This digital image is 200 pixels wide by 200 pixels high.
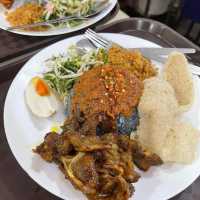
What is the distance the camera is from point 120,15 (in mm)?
1845

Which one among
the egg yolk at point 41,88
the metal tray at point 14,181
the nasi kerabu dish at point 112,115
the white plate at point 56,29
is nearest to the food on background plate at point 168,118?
the nasi kerabu dish at point 112,115

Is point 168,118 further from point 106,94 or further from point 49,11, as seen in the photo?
point 49,11

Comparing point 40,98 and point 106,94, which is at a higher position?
point 106,94

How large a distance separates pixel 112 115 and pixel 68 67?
0.38m

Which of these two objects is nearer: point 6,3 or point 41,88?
point 41,88

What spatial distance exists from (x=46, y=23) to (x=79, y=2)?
0.75 ft

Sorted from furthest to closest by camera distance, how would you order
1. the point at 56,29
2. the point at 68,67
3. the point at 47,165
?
the point at 56,29, the point at 68,67, the point at 47,165

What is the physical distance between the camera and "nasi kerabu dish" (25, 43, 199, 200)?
1.00 metres

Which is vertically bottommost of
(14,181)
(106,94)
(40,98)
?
(14,181)

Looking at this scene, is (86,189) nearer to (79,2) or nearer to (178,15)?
(79,2)

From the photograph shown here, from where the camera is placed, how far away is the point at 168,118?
1.19 metres

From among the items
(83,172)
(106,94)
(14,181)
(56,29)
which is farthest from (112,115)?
(56,29)

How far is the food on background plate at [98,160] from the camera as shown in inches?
38.2

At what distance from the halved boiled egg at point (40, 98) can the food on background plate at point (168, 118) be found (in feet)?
1.14
